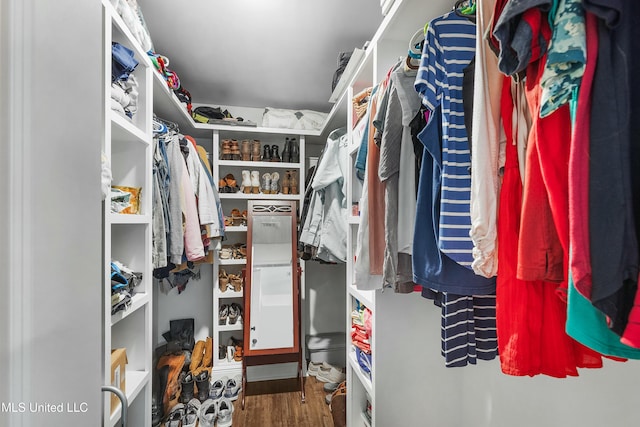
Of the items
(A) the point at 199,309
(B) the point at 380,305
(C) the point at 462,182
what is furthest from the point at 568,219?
(A) the point at 199,309

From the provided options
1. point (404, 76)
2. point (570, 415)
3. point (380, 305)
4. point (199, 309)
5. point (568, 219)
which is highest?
point (404, 76)

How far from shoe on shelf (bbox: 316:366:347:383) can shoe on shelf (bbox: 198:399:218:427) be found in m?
0.83

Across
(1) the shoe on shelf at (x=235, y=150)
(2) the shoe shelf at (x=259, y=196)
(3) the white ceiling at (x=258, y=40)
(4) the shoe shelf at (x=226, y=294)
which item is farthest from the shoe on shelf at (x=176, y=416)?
(3) the white ceiling at (x=258, y=40)

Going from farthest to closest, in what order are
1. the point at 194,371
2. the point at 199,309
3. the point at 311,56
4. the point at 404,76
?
→ the point at 199,309 < the point at 194,371 < the point at 311,56 < the point at 404,76

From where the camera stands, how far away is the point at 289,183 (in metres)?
2.58

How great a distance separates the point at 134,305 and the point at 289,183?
1591 mm

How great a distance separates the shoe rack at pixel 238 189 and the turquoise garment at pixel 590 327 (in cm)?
223

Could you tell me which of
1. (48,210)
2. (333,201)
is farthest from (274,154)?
(48,210)

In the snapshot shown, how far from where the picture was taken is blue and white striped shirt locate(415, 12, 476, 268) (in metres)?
0.58

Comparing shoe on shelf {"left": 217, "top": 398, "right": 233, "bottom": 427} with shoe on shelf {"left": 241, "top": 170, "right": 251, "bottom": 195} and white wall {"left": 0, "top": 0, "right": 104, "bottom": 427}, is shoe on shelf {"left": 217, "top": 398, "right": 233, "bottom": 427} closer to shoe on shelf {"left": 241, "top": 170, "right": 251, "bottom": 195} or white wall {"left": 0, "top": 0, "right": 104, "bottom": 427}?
shoe on shelf {"left": 241, "top": 170, "right": 251, "bottom": 195}

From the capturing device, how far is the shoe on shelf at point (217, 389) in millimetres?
2027

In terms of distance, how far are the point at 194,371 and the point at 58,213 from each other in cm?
230

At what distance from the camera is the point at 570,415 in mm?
869

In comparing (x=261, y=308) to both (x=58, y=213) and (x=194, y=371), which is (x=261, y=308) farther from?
(x=58, y=213)
